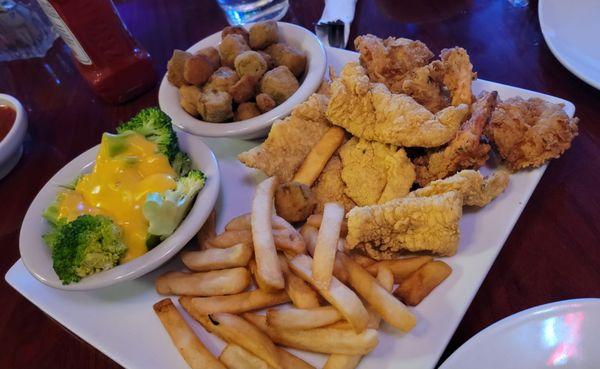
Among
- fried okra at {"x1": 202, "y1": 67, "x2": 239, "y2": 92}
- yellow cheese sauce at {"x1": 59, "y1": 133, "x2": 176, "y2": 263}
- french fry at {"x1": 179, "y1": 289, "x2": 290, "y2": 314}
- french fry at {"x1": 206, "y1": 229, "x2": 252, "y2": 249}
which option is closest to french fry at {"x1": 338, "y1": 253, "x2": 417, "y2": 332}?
french fry at {"x1": 179, "y1": 289, "x2": 290, "y2": 314}

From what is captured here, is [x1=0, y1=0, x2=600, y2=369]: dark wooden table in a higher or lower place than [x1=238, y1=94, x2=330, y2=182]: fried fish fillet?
lower

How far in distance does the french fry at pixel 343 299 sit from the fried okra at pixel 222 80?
2.92 feet

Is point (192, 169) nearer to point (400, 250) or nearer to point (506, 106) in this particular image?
point (400, 250)

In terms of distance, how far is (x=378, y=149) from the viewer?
160 centimetres

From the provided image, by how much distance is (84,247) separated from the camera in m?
1.41

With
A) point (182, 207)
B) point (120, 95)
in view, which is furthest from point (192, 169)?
point (120, 95)

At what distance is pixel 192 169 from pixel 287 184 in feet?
1.30

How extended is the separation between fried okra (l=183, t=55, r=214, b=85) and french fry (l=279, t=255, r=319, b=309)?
3.10 ft

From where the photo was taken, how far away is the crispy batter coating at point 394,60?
1746 mm

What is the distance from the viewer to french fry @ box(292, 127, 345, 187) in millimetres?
1629

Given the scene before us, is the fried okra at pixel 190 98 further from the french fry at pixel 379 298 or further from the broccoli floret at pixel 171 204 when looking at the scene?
the french fry at pixel 379 298

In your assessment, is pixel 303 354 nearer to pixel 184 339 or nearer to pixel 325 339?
pixel 325 339

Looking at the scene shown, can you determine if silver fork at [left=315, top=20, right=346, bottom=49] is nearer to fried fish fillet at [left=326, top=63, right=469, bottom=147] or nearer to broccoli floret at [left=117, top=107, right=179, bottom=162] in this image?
fried fish fillet at [left=326, top=63, right=469, bottom=147]

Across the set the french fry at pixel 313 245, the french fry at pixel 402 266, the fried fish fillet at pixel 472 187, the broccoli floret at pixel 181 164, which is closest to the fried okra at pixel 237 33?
the broccoli floret at pixel 181 164
